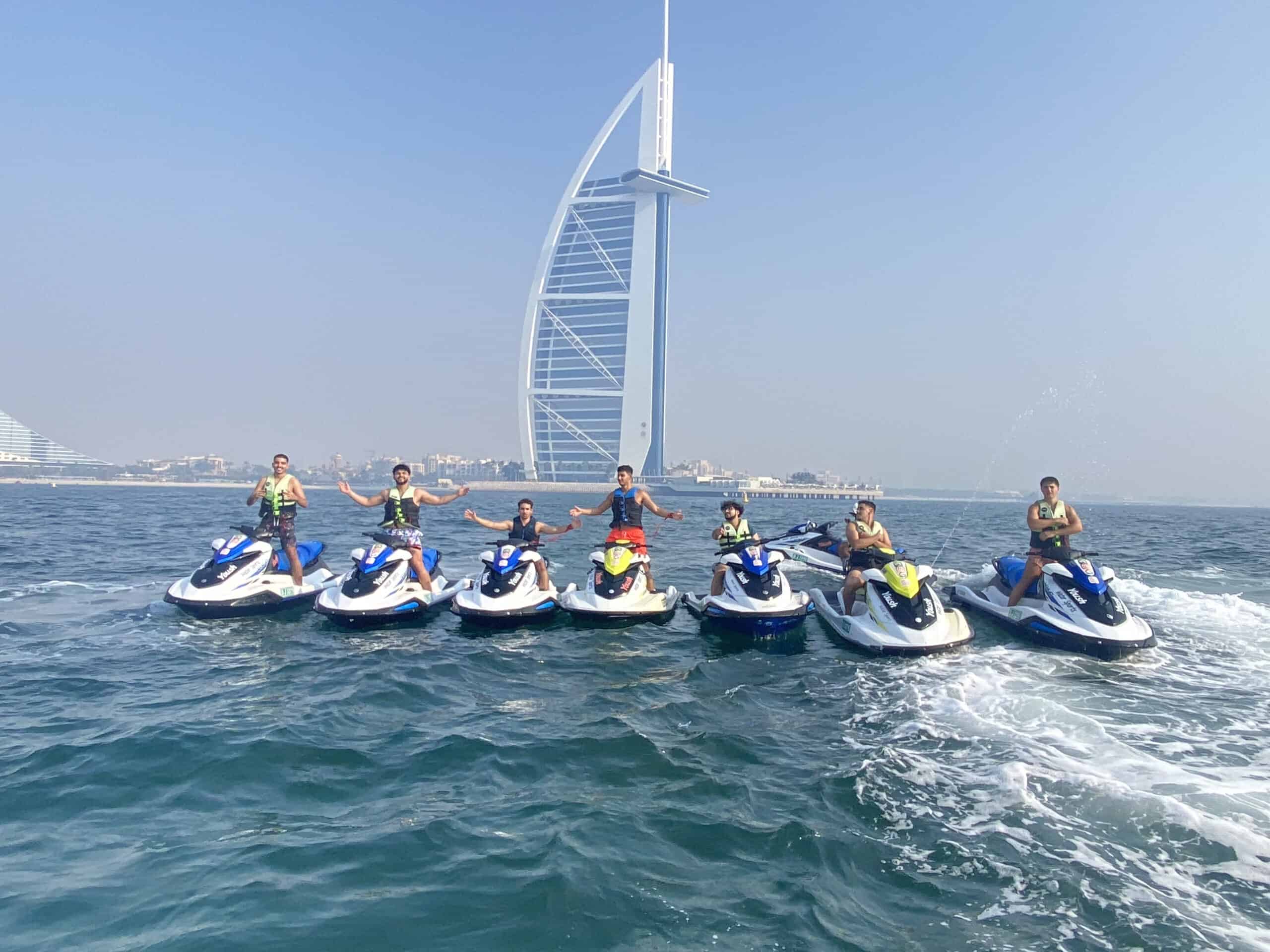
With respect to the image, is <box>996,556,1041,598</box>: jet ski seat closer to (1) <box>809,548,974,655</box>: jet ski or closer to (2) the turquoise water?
(2) the turquoise water

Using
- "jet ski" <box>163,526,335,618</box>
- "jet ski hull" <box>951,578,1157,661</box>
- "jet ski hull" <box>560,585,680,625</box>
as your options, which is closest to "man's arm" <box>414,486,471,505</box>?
"jet ski" <box>163,526,335,618</box>

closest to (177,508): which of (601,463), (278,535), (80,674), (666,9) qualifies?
(278,535)

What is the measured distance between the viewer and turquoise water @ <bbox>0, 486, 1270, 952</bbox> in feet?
11.7

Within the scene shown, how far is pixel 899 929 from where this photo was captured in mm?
3531

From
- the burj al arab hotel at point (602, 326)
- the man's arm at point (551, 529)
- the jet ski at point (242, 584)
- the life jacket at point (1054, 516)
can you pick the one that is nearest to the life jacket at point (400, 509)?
the jet ski at point (242, 584)

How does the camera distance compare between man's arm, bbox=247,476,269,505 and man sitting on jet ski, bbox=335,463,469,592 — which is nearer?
man sitting on jet ski, bbox=335,463,469,592

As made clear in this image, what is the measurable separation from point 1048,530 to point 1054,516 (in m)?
0.20

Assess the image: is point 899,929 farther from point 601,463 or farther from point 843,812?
point 601,463

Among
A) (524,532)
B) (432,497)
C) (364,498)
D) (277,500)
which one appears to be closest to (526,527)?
(524,532)

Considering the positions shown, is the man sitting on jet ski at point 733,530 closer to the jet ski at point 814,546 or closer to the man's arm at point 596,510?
the man's arm at point 596,510

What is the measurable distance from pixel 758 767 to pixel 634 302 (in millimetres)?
103742

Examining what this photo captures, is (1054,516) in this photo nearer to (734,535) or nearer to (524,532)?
(734,535)

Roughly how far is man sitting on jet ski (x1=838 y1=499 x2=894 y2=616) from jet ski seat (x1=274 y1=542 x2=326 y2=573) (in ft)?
26.6

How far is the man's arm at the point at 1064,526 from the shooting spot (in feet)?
32.2
